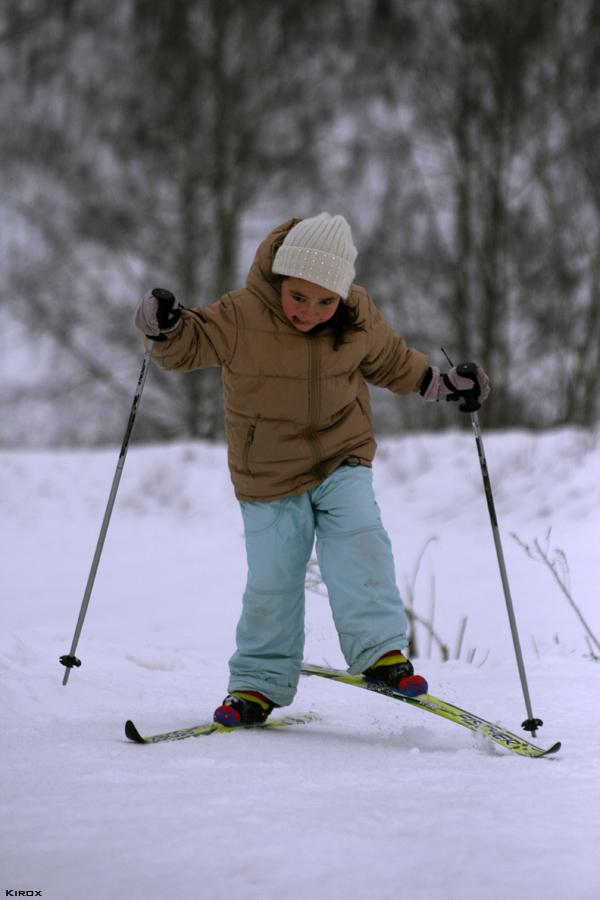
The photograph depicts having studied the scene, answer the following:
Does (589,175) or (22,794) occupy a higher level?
(589,175)

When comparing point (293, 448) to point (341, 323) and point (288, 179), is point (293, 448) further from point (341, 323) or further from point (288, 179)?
point (288, 179)

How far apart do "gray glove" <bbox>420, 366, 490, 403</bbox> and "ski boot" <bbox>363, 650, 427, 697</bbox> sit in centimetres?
91

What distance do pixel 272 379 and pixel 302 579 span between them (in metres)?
0.65

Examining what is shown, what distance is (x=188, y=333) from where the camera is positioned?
7.93 feet

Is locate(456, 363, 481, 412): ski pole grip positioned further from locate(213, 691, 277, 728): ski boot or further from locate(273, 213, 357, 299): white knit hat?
locate(213, 691, 277, 728): ski boot

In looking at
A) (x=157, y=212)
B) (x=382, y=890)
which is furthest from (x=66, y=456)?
(x=382, y=890)

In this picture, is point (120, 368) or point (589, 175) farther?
point (120, 368)

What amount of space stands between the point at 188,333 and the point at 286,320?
0.31 metres

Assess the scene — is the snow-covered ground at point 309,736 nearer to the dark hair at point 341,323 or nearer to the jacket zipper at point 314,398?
the jacket zipper at point 314,398

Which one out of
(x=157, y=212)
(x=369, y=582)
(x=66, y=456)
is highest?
(x=157, y=212)

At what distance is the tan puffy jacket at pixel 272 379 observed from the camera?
8.10 ft

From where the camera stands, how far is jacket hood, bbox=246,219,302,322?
251 centimetres

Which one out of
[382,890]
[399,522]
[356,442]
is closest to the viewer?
[382,890]

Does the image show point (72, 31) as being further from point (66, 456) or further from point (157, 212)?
point (66, 456)
